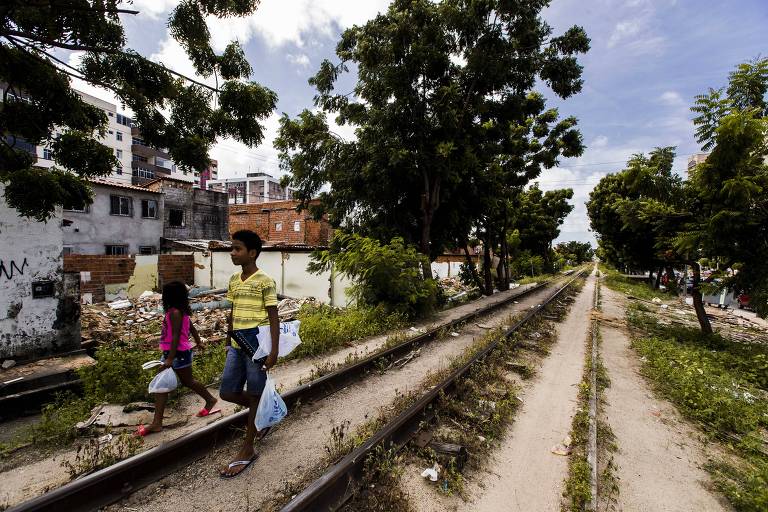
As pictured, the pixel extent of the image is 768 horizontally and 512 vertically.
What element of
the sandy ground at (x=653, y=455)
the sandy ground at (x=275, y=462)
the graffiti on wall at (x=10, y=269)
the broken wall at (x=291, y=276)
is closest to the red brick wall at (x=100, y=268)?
the broken wall at (x=291, y=276)

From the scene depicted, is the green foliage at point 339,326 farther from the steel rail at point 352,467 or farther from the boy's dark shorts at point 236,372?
the boy's dark shorts at point 236,372

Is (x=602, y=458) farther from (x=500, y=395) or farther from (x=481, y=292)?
(x=481, y=292)

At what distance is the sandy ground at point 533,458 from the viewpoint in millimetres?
2936

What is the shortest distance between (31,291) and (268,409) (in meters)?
6.51

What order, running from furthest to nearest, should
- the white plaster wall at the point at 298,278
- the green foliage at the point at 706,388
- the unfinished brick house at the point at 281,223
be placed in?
the unfinished brick house at the point at 281,223 < the white plaster wall at the point at 298,278 < the green foliage at the point at 706,388

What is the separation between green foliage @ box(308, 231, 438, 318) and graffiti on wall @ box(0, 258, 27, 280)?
675 centimetres

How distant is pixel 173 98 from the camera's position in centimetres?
657

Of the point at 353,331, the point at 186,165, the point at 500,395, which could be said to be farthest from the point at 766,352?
the point at 186,165

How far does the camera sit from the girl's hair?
12.3 ft

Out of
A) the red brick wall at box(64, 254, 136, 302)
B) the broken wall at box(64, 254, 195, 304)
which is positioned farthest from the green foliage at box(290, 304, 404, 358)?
the red brick wall at box(64, 254, 136, 302)

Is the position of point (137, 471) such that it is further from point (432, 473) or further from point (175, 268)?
point (175, 268)

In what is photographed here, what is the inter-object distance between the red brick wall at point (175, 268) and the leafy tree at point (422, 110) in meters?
7.96

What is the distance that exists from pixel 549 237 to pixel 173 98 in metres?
36.4

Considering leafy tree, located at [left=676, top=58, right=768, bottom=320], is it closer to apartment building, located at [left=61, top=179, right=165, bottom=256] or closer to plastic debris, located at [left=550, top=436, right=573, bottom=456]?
plastic debris, located at [left=550, top=436, right=573, bottom=456]
